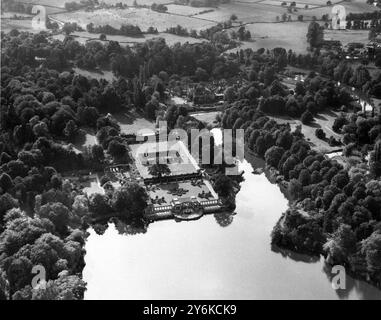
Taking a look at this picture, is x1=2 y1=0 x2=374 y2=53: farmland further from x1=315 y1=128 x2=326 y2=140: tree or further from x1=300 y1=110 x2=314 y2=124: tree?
x1=315 y1=128 x2=326 y2=140: tree

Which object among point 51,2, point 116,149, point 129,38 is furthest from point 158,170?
point 51,2

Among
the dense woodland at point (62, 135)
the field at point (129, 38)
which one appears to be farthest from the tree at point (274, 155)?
the field at point (129, 38)

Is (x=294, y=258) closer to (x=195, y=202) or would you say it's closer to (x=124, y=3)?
(x=195, y=202)

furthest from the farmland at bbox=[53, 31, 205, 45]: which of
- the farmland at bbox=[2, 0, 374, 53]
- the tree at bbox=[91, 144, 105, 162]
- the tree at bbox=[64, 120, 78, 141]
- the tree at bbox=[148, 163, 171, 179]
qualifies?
the tree at bbox=[148, 163, 171, 179]

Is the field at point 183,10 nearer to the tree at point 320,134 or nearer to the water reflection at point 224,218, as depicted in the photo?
the tree at point 320,134

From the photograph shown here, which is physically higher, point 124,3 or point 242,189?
point 124,3

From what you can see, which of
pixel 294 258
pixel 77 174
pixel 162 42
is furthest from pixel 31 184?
pixel 162 42

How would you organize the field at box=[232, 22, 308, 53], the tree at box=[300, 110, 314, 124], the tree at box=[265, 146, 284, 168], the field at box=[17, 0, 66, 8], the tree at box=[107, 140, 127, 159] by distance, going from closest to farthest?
the tree at box=[265, 146, 284, 168] < the tree at box=[107, 140, 127, 159] < the tree at box=[300, 110, 314, 124] < the field at box=[232, 22, 308, 53] < the field at box=[17, 0, 66, 8]
